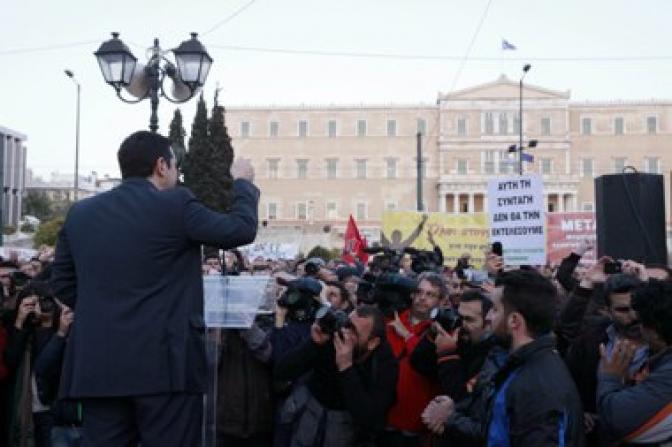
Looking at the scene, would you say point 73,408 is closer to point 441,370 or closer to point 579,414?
point 441,370

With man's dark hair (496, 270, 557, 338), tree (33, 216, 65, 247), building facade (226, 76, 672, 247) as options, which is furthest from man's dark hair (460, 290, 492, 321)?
building facade (226, 76, 672, 247)

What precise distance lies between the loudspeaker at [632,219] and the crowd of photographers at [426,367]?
75.6 inches

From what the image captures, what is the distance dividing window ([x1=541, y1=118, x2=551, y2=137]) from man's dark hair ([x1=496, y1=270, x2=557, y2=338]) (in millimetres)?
80411

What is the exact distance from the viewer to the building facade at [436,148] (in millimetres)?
80312

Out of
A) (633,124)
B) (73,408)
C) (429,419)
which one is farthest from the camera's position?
(633,124)

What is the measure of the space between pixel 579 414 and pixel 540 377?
0.25 metres

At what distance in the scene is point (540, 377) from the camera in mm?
3131

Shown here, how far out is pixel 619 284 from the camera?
454cm

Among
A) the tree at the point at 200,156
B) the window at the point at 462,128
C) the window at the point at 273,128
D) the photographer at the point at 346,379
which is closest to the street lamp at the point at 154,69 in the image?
the photographer at the point at 346,379

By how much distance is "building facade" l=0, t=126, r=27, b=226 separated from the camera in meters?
96.1

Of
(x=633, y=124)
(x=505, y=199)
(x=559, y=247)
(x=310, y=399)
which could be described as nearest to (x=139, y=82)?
(x=505, y=199)

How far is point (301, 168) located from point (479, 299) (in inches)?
3173

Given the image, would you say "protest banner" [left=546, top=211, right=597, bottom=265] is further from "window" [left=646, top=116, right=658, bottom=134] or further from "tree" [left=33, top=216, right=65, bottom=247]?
"window" [left=646, top=116, right=658, bottom=134]

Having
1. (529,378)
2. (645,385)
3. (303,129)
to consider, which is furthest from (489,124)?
(529,378)
